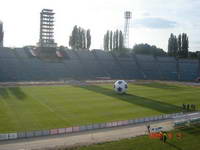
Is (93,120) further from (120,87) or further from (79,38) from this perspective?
(79,38)

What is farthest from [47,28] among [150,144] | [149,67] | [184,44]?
[150,144]

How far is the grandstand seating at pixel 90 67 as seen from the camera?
89.4 m

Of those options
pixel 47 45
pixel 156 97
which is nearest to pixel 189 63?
pixel 47 45

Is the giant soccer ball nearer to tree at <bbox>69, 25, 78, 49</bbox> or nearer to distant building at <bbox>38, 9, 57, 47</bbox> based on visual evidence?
distant building at <bbox>38, 9, 57, 47</bbox>

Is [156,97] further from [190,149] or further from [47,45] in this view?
[47,45]

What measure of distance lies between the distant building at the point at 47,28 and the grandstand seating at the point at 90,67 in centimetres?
624

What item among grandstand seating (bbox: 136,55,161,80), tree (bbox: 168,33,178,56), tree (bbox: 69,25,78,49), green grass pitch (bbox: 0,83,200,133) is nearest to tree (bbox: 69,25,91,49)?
tree (bbox: 69,25,78,49)

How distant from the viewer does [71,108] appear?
42094 millimetres

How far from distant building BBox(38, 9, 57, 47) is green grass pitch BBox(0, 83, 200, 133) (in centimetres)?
5363

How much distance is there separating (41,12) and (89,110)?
7323cm

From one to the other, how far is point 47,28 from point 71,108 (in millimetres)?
69841

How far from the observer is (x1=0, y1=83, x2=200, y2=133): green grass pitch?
34109 millimetres

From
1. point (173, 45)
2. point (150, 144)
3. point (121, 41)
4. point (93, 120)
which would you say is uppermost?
point (121, 41)

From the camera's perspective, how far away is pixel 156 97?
181ft
